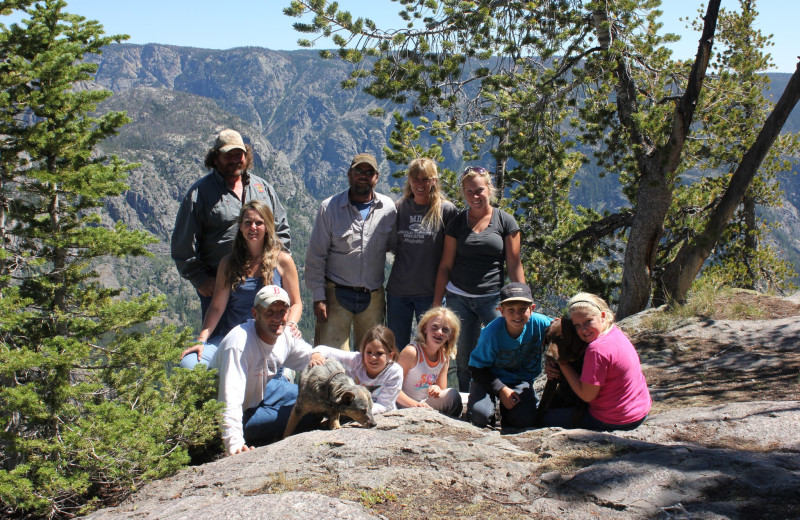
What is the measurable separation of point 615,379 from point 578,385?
295 millimetres

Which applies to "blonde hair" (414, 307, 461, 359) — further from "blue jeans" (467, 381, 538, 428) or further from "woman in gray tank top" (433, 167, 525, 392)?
"woman in gray tank top" (433, 167, 525, 392)

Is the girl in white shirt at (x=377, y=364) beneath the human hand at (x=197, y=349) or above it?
beneath

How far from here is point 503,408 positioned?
5211mm

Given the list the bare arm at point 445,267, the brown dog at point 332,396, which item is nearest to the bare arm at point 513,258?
the bare arm at point 445,267

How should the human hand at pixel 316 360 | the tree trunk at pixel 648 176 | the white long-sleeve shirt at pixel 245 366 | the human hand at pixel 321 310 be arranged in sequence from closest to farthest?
the white long-sleeve shirt at pixel 245 366, the human hand at pixel 316 360, the human hand at pixel 321 310, the tree trunk at pixel 648 176

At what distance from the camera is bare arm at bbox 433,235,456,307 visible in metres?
6.01

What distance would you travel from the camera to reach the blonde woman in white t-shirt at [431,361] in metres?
5.39

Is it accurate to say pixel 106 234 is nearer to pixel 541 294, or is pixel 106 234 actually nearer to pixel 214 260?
pixel 214 260

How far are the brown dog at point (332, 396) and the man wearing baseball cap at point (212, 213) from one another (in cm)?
155

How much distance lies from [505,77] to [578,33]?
4.31ft

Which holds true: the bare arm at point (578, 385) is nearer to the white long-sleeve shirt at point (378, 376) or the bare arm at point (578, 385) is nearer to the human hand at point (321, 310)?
the white long-sleeve shirt at point (378, 376)

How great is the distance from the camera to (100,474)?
3.99 m

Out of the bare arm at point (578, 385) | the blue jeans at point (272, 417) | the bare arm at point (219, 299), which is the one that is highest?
the bare arm at point (219, 299)

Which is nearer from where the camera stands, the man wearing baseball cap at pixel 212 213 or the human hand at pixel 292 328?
the human hand at pixel 292 328
